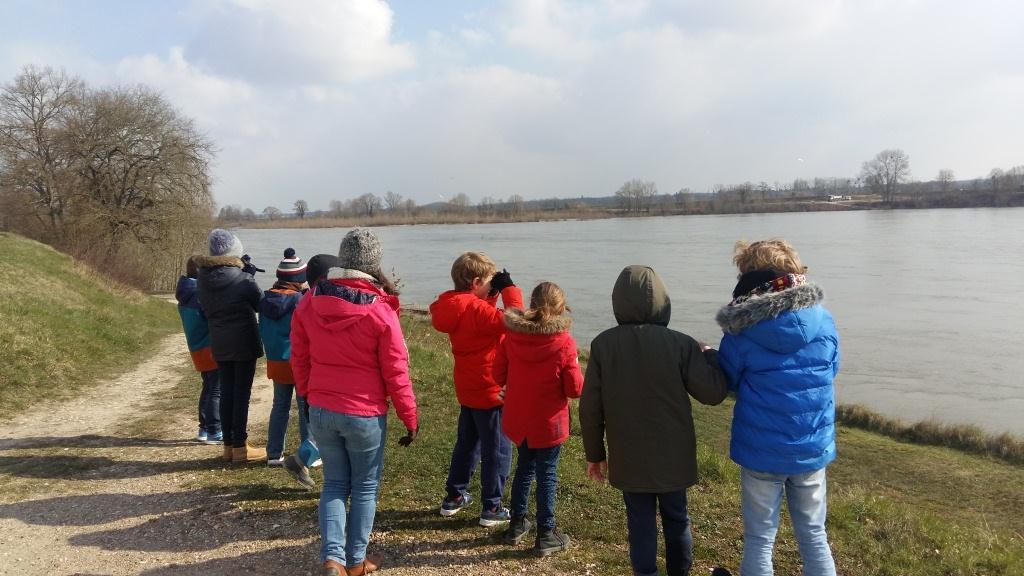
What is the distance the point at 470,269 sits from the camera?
12.4 feet

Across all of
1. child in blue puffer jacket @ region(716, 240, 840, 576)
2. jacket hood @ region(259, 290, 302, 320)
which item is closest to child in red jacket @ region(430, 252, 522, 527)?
jacket hood @ region(259, 290, 302, 320)

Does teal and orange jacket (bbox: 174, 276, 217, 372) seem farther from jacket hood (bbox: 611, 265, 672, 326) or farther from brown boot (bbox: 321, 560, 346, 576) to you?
jacket hood (bbox: 611, 265, 672, 326)

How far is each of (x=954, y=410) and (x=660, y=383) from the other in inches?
534

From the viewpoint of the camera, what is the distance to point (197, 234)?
29.2 meters

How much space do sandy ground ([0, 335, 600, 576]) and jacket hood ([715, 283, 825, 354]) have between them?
1.63m

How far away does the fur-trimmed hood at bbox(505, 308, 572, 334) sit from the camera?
335cm

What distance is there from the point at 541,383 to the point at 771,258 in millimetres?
1300

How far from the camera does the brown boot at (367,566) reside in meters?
3.32

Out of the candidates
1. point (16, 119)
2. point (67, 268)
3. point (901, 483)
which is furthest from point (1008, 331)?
point (16, 119)

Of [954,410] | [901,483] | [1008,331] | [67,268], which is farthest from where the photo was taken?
[1008,331]

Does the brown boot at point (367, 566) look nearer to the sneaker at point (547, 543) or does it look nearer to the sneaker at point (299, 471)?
the sneaker at point (547, 543)

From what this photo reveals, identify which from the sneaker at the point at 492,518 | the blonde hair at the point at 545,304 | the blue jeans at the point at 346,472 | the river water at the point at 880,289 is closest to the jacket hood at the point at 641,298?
the blonde hair at the point at 545,304

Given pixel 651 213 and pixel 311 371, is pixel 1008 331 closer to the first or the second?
pixel 311 371

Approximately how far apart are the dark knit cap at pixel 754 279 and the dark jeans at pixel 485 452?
1.63m
